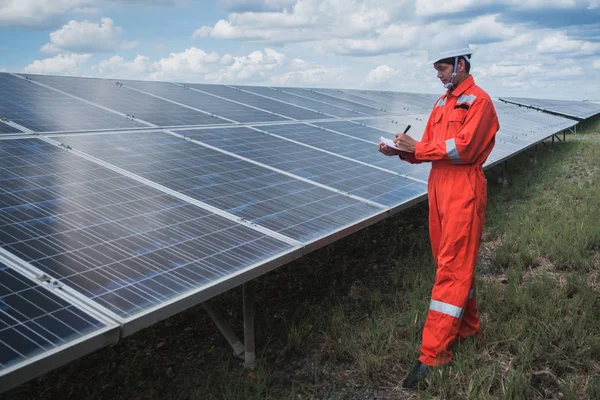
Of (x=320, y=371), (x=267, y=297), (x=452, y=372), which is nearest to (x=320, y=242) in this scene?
(x=320, y=371)

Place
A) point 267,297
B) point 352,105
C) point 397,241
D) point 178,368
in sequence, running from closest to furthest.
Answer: point 178,368, point 267,297, point 397,241, point 352,105

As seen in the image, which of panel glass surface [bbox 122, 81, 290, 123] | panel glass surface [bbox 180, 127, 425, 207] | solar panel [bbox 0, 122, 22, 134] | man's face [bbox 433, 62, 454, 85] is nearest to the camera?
man's face [bbox 433, 62, 454, 85]

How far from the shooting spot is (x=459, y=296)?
3.97 m

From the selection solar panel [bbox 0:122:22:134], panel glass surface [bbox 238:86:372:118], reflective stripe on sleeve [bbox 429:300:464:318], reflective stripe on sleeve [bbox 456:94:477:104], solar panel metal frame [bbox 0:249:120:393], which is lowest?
reflective stripe on sleeve [bbox 429:300:464:318]

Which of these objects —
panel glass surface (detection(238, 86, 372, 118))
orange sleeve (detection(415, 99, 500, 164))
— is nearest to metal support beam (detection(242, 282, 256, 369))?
orange sleeve (detection(415, 99, 500, 164))

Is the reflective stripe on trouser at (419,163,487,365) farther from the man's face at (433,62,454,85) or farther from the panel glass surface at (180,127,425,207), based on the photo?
the panel glass surface at (180,127,425,207)

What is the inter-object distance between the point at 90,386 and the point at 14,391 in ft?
2.01

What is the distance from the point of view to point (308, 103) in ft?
38.6

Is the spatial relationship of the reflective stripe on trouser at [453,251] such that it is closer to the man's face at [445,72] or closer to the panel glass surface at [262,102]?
the man's face at [445,72]

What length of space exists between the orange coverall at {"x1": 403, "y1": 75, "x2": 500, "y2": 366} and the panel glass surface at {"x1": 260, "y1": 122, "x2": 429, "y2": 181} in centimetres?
277

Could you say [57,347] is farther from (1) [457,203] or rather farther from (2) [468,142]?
(2) [468,142]

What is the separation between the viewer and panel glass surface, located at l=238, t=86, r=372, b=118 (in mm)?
10984

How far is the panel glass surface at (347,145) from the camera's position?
23.4ft

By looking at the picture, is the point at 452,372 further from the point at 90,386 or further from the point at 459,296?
the point at 90,386
